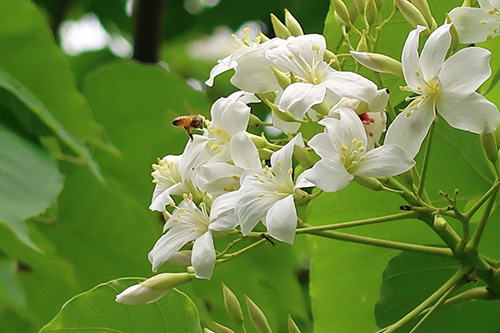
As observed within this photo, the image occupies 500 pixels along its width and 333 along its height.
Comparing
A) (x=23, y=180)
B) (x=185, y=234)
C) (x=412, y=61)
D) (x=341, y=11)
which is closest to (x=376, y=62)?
(x=412, y=61)

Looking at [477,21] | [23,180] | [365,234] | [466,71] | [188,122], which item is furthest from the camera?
[23,180]

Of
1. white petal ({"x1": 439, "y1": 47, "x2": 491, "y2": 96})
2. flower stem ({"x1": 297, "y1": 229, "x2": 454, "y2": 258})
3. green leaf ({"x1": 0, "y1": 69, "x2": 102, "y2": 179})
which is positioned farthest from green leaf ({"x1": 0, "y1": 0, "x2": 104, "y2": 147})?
white petal ({"x1": 439, "y1": 47, "x2": 491, "y2": 96})

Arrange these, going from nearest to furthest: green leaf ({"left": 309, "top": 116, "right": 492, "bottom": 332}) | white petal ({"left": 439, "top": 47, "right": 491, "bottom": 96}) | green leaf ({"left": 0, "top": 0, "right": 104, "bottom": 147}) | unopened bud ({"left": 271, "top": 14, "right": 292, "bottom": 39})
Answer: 1. white petal ({"left": 439, "top": 47, "right": 491, "bottom": 96})
2. unopened bud ({"left": 271, "top": 14, "right": 292, "bottom": 39})
3. green leaf ({"left": 309, "top": 116, "right": 492, "bottom": 332})
4. green leaf ({"left": 0, "top": 0, "right": 104, "bottom": 147})

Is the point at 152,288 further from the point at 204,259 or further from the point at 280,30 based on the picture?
the point at 280,30

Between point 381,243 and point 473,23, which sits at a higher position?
point 473,23

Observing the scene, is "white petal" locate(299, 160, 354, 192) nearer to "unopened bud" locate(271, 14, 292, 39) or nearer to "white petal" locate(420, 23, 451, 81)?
"white petal" locate(420, 23, 451, 81)

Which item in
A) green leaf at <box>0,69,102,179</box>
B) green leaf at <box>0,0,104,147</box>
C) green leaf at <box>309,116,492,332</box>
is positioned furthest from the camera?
green leaf at <box>0,0,104,147</box>

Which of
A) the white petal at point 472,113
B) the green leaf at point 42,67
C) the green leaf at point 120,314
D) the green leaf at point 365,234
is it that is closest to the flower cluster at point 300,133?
the white petal at point 472,113
